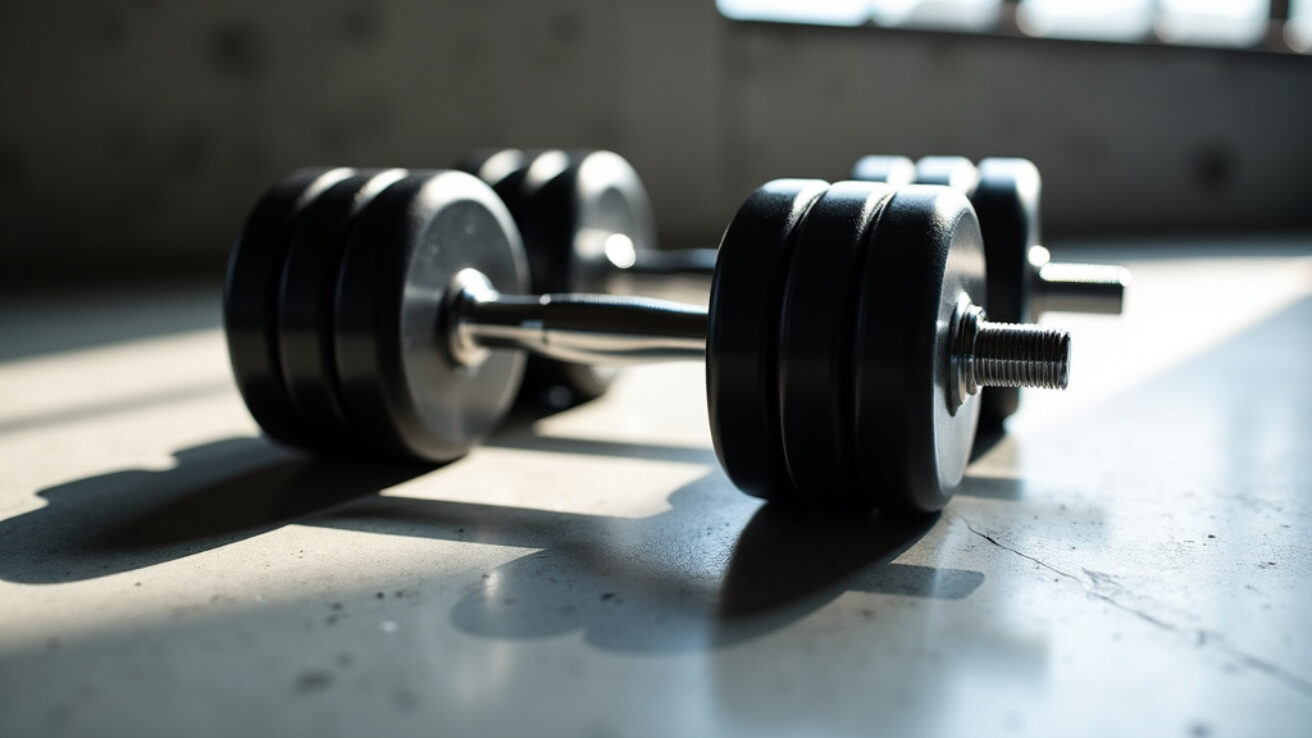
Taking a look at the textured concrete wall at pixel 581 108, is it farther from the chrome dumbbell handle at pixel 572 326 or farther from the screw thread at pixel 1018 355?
the screw thread at pixel 1018 355

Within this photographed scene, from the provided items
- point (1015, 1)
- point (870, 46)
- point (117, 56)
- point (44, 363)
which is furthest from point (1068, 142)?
point (44, 363)

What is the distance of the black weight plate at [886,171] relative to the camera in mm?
1639

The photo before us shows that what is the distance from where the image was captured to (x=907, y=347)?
1.06 meters

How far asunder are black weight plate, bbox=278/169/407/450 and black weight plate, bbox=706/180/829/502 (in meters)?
→ 0.49

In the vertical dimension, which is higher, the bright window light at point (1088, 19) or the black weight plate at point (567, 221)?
the bright window light at point (1088, 19)

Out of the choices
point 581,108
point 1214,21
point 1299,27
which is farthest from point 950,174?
point 1299,27

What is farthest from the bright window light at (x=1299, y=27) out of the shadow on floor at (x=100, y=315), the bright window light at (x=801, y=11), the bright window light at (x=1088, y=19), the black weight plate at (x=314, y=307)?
the black weight plate at (x=314, y=307)

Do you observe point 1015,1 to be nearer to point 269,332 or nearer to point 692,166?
point 692,166

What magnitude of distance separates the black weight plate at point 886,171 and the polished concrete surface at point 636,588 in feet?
1.35

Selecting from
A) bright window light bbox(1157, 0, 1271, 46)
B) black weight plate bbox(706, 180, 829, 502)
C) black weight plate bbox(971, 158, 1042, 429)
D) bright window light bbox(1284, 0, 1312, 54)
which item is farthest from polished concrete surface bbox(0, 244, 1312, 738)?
bright window light bbox(1284, 0, 1312, 54)

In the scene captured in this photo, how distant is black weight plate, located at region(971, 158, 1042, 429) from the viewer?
150 cm

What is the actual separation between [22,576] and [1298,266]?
3960 mm

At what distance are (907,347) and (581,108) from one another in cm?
371

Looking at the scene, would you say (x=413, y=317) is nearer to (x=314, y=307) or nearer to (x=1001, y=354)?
(x=314, y=307)
